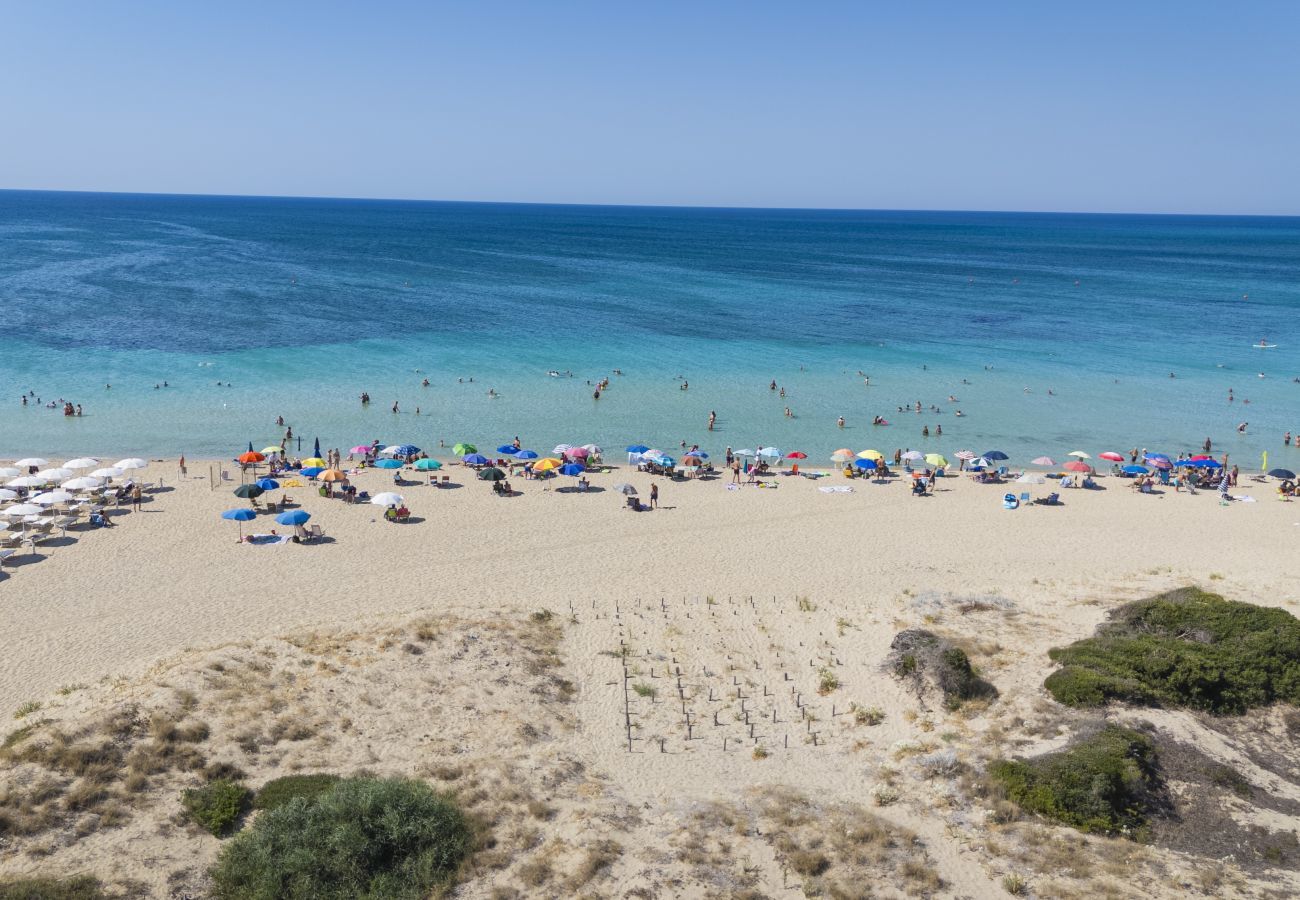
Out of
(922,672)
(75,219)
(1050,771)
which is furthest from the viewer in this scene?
(75,219)

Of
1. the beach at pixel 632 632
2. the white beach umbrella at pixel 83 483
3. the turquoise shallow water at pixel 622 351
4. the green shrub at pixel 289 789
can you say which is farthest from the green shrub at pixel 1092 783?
the white beach umbrella at pixel 83 483

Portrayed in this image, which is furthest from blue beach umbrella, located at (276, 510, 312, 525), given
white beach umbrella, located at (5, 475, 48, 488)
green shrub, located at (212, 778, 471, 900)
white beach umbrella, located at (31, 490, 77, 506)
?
green shrub, located at (212, 778, 471, 900)

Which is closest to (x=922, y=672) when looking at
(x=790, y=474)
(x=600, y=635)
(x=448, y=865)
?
(x=600, y=635)

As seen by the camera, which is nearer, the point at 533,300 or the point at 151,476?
the point at 151,476

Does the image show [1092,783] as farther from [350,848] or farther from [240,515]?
[240,515]

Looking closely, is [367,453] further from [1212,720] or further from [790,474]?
[1212,720]

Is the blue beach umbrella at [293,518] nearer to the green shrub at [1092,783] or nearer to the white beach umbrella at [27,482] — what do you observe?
the white beach umbrella at [27,482]
